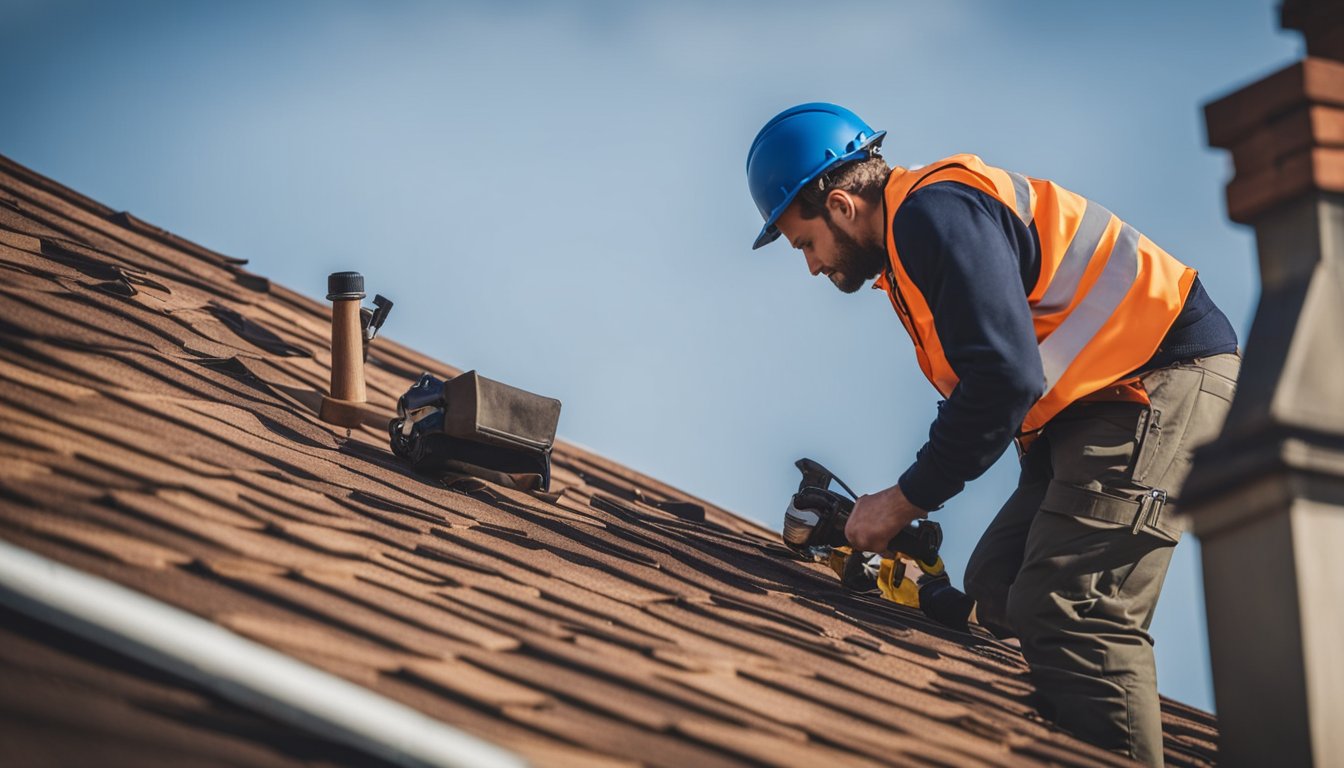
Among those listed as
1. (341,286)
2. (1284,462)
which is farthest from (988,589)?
(341,286)

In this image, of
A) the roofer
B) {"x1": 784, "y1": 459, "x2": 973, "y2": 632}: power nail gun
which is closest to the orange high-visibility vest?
the roofer

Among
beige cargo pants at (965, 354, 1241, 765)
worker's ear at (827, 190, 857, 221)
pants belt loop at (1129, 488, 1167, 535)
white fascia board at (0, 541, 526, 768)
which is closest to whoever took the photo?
white fascia board at (0, 541, 526, 768)

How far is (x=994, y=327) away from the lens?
3.47m

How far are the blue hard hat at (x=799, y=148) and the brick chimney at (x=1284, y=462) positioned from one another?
1591 millimetres

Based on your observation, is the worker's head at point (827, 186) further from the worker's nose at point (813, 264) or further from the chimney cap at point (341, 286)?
the chimney cap at point (341, 286)

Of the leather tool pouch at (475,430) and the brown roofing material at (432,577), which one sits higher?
the leather tool pouch at (475,430)

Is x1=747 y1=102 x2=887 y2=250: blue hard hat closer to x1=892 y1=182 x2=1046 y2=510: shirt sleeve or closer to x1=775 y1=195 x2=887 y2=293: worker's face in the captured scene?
x1=775 y1=195 x2=887 y2=293: worker's face

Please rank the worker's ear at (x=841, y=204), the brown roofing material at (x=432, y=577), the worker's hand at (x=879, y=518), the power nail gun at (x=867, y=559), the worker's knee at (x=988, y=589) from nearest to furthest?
the brown roofing material at (x=432, y=577)
the worker's hand at (x=879, y=518)
the worker's ear at (x=841, y=204)
the worker's knee at (x=988, y=589)
the power nail gun at (x=867, y=559)

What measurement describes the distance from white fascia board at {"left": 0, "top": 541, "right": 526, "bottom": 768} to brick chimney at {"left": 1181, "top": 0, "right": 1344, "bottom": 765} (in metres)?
1.44

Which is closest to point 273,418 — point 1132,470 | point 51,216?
point 51,216

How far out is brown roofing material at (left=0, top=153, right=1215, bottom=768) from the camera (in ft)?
7.41

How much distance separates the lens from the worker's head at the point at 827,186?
4.16 meters

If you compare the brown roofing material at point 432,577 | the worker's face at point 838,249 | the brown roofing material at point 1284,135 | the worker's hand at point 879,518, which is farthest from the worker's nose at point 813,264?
the brown roofing material at point 1284,135

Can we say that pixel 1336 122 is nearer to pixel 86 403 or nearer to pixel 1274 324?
pixel 1274 324
